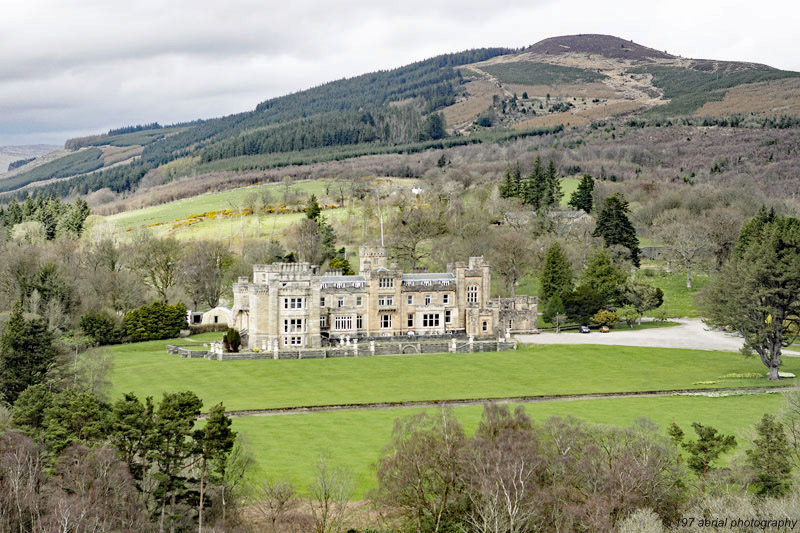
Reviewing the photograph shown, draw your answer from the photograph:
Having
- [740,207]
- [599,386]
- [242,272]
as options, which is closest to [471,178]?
[740,207]

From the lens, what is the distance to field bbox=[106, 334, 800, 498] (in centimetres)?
4272

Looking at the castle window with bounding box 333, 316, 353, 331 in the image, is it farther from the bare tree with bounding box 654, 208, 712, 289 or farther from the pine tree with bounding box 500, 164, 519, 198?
the pine tree with bounding box 500, 164, 519, 198

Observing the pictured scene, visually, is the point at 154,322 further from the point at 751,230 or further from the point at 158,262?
the point at 751,230

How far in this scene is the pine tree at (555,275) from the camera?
3307 inches

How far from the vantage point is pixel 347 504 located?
35.1 meters

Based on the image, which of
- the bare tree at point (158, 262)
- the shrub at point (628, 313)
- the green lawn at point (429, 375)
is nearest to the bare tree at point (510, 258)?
the shrub at point (628, 313)

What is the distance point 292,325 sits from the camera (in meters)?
70.0

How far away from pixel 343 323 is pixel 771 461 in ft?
148

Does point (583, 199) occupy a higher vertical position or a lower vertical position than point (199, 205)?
lower

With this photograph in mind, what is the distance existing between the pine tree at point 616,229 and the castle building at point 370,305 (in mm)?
24752

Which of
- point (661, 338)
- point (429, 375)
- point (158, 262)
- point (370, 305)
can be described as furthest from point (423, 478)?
point (158, 262)

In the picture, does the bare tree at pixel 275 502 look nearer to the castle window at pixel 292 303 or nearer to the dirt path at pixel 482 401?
the dirt path at pixel 482 401

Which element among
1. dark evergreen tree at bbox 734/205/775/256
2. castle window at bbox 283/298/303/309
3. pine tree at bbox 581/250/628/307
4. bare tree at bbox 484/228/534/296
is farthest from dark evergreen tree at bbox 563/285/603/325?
castle window at bbox 283/298/303/309

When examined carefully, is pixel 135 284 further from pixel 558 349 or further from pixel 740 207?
pixel 740 207
